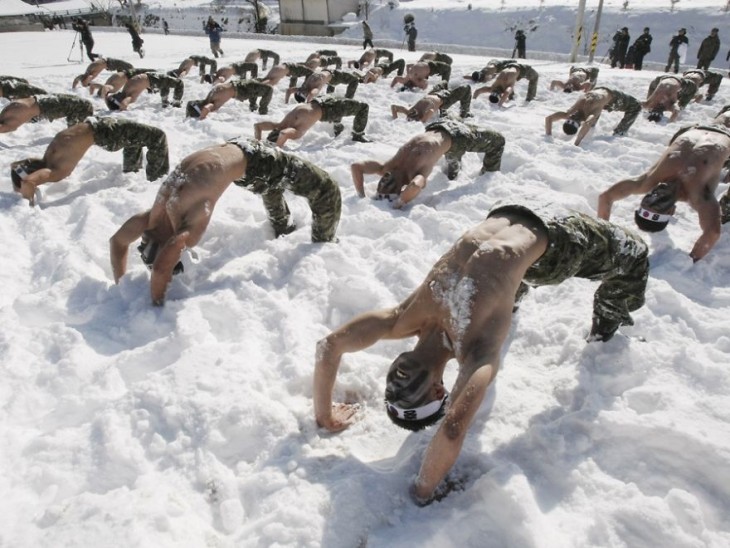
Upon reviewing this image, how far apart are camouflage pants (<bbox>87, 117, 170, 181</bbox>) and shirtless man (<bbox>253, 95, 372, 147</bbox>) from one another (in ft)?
4.50

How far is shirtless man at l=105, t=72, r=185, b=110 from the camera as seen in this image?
765 cm

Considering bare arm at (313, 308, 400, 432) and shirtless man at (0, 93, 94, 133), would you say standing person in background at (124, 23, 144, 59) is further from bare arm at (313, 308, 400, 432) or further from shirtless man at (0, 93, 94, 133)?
bare arm at (313, 308, 400, 432)

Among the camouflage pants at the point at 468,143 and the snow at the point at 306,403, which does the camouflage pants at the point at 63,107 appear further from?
the camouflage pants at the point at 468,143

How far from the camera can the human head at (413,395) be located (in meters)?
1.82

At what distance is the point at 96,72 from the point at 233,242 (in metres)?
8.42

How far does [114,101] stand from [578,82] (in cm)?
845

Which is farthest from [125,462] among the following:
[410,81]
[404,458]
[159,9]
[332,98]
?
[159,9]

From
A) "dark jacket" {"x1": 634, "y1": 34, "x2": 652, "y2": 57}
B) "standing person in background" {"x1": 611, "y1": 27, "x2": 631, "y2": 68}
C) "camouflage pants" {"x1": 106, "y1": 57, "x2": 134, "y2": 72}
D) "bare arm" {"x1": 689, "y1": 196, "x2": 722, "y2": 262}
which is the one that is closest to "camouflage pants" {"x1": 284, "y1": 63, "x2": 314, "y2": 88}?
"camouflage pants" {"x1": 106, "y1": 57, "x2": 134, "y2": 72}

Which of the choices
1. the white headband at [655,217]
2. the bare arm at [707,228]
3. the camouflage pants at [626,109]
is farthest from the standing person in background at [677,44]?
the white headband at [655,217]

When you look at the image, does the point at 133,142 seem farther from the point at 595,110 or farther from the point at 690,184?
the point at 595,110

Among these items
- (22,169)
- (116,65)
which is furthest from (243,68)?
(22,169)

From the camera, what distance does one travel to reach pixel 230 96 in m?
7.56

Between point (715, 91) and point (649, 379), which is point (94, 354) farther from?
point (715, 91)

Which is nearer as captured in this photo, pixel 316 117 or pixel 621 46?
pixel 316 117
